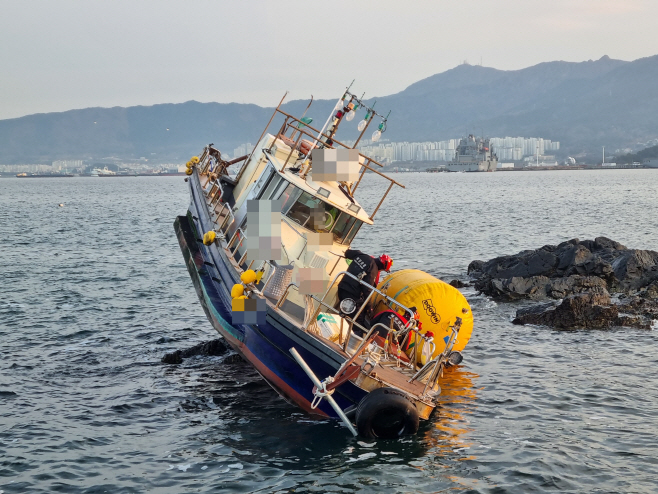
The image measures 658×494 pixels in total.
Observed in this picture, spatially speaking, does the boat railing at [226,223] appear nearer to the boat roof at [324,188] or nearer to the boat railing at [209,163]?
the boat roof at [324,188]

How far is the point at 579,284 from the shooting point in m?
22.4

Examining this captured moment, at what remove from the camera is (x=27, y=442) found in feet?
36.1

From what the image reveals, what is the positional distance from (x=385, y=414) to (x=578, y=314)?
10104mm

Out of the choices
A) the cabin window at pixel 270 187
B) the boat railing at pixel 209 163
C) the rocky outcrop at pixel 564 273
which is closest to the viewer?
the cabin window at pixel 270 187

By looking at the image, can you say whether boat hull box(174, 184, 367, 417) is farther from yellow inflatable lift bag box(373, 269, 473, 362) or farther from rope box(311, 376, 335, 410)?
yellow inflatable lift bag box(373, 269, 473, 362)

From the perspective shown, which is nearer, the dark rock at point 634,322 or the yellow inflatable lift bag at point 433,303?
the yellow inflatable lift bag at point 433,303

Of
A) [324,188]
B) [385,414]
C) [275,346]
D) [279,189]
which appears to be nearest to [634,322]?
[324,188]

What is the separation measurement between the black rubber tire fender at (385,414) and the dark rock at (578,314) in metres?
9.47

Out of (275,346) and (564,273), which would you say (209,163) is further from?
(564,273)

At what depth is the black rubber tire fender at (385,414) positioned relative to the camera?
33.3ft

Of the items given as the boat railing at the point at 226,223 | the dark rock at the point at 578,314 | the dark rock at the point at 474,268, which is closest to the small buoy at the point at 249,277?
the boat railing at the point at 226,223

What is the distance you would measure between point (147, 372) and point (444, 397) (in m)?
6.28

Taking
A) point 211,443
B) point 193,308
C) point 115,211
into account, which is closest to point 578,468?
point 211,443

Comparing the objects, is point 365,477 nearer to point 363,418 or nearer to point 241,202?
point 363,418
